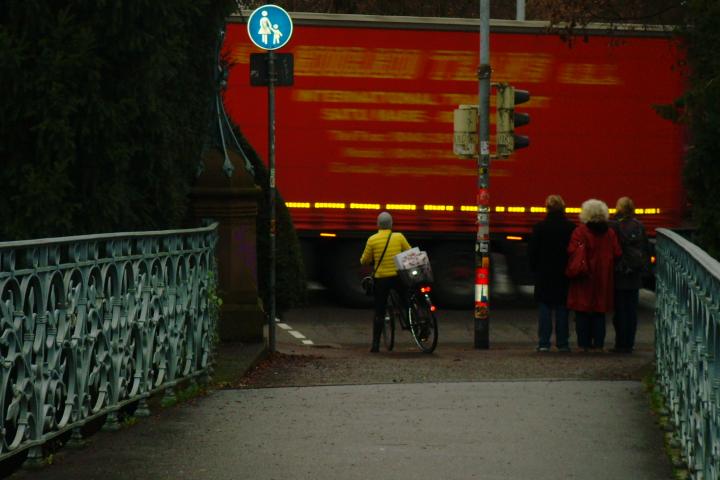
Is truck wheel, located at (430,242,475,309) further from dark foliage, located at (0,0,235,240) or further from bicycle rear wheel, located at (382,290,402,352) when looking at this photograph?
dark foliage, located at (0,0,235,240)

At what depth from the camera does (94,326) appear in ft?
28.2

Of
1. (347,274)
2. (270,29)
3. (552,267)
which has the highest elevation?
(270,29)

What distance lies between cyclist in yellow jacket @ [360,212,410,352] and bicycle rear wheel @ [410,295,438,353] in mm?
332

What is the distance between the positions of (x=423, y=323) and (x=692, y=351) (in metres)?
9.89

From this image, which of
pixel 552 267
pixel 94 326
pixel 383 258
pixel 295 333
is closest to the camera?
pixel 94 326

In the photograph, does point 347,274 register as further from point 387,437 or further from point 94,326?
point 94,326

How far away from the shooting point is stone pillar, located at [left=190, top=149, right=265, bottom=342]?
1459 cm

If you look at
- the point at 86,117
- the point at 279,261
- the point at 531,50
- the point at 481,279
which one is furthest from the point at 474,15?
the point at 86,117

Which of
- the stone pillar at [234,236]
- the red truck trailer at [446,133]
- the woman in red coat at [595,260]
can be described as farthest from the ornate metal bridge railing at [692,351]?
the red truck trailer at [446,133]

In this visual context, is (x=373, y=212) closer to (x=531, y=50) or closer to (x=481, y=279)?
(x=531, y=50)

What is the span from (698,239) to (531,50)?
12.0 m

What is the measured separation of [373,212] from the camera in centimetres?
2405

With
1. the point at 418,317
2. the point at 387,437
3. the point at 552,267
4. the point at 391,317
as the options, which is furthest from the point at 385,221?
the point at 387,437

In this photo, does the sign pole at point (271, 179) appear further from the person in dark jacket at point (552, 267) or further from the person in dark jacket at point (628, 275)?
the person in dark jacket at point (628, 275)
